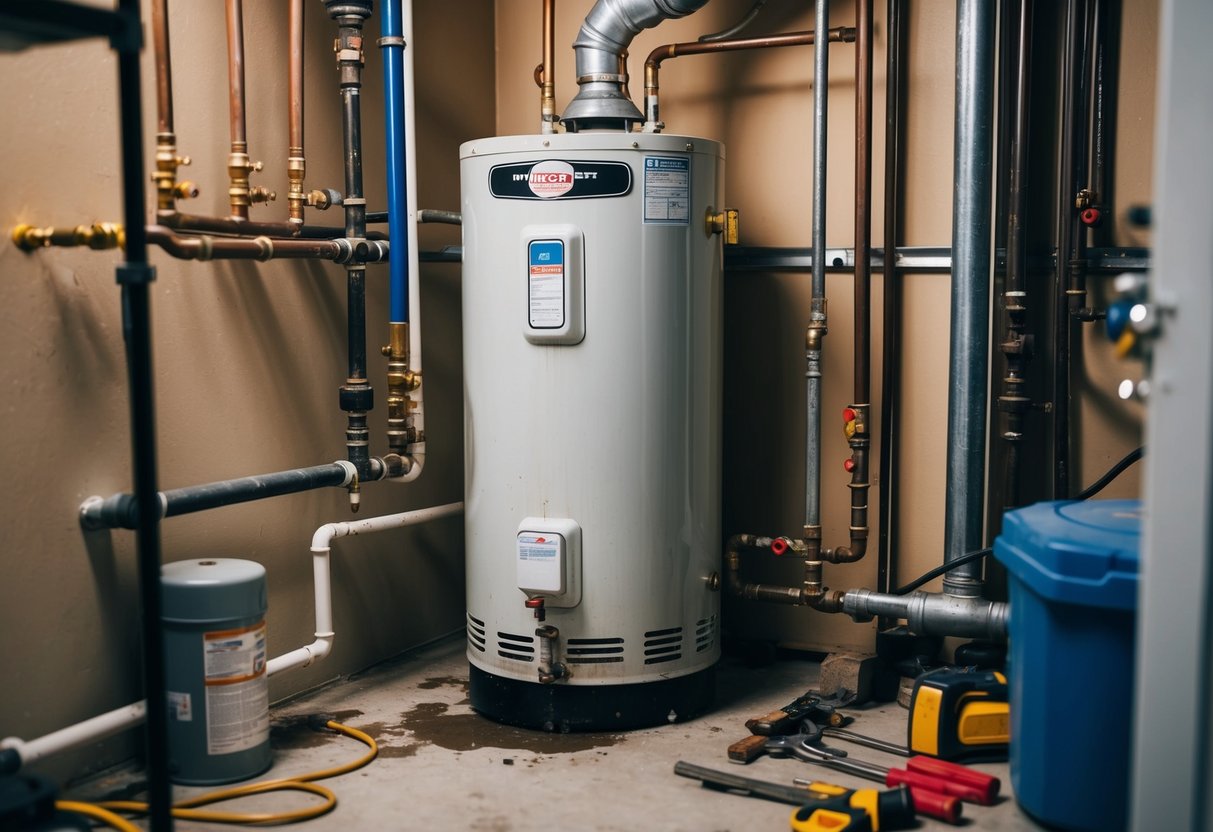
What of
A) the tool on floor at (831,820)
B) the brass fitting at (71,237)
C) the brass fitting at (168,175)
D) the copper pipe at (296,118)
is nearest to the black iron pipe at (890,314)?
the tool on floor at (831,820)

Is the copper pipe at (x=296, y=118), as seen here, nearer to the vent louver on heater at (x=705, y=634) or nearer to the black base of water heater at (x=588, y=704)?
the black base of water heater at (x=588, y=704)

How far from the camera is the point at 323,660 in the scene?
2602mm

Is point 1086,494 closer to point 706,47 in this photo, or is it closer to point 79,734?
point 706,47

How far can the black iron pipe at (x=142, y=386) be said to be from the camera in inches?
55.5

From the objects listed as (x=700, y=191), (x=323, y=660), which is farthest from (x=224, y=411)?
(x=700, y=191)

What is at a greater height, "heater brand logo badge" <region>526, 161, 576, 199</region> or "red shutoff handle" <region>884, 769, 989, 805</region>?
"heater brand logo badge" <region>526, 161, 576, 199</region>

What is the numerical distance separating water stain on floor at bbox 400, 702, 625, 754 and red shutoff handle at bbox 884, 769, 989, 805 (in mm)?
567

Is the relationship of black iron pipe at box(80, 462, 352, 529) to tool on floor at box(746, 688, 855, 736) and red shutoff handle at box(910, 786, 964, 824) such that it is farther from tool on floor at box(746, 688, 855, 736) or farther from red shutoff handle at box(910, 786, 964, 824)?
red shutoff handle at box(910, 786, 964, 824)

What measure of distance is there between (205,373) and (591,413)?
2.48 ft

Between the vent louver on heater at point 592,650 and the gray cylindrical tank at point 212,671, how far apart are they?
61 cm

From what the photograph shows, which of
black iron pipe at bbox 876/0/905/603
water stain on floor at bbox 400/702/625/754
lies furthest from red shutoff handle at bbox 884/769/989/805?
black iron pipe at bbox 876/0/905/603

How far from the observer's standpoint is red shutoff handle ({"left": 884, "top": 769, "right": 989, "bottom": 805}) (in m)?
1.98

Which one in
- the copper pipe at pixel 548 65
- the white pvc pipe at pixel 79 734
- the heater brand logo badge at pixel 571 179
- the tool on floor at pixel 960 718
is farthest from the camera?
the copper pipe at pixel 548 65

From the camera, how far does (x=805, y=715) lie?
2.38 m
